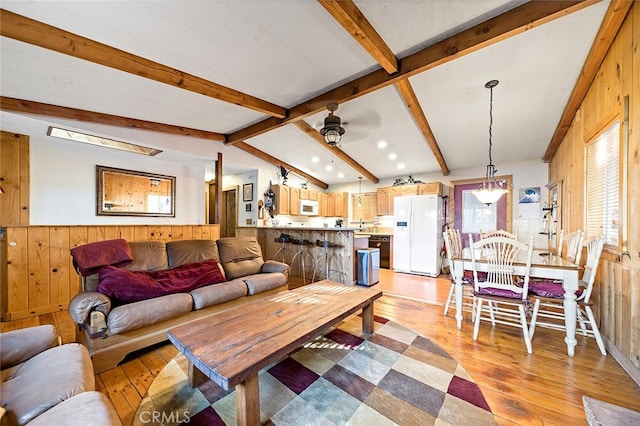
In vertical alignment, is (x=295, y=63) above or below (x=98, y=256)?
above

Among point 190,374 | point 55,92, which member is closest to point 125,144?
point 55,92

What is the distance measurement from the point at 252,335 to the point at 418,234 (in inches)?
180

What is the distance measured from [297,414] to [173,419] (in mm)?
742

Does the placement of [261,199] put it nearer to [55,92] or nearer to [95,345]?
[55,92]

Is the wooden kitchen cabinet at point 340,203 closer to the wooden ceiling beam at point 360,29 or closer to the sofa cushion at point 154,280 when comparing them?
the sofa cushion at point 154,280

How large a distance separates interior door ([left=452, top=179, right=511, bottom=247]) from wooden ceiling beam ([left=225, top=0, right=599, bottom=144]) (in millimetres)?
3655

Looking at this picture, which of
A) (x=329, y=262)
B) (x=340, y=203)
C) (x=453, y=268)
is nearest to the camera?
(x=453, y=268)

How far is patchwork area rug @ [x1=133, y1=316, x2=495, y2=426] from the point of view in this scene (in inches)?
57.0

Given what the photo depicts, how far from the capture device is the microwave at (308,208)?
6.34 meters

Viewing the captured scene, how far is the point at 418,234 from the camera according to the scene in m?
5.29

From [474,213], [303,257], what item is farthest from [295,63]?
[474,213]

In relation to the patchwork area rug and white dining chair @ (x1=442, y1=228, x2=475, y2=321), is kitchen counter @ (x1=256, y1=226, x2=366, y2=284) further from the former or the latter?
the patchwork area rug

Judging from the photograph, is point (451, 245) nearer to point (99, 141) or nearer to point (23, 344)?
point (23, 344)

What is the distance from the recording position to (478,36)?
7.13 ft
